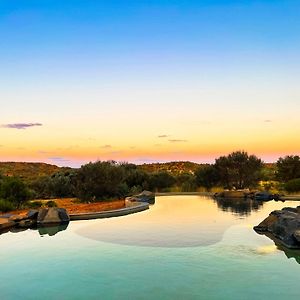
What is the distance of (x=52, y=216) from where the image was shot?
494 inches

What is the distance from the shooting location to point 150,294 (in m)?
5.61

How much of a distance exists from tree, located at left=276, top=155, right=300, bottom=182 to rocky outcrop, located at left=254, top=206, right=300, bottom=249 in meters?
16.9

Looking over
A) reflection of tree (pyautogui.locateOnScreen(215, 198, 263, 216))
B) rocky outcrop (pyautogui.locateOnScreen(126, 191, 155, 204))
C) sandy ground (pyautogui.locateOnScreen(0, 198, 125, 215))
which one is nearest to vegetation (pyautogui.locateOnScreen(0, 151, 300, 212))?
sandy ground (pyautogui.locateOnScreen(0, 198, 125, 215))

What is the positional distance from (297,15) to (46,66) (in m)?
10.1

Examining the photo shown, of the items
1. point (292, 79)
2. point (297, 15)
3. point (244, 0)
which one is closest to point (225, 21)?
point (244, 0)

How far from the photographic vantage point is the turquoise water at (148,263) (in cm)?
575

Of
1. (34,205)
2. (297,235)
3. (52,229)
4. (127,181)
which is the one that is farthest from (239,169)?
(297,235)

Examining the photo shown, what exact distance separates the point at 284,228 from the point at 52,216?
737 cm

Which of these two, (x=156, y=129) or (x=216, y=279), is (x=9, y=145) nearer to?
(x=156, y=129)

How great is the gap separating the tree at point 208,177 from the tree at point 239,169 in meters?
0.35

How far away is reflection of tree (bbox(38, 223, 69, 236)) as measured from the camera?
36.5ft

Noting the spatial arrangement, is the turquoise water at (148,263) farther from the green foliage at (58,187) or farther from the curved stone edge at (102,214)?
the green foliage at (58,187)

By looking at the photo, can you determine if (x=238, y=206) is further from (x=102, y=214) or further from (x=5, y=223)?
(x=5, y=223)

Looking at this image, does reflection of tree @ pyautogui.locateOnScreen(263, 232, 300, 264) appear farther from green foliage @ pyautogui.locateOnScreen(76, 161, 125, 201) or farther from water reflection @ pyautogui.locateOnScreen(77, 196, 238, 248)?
green foliage @ pyautogui.locateOnScreen(76, 161, 125, 201)
